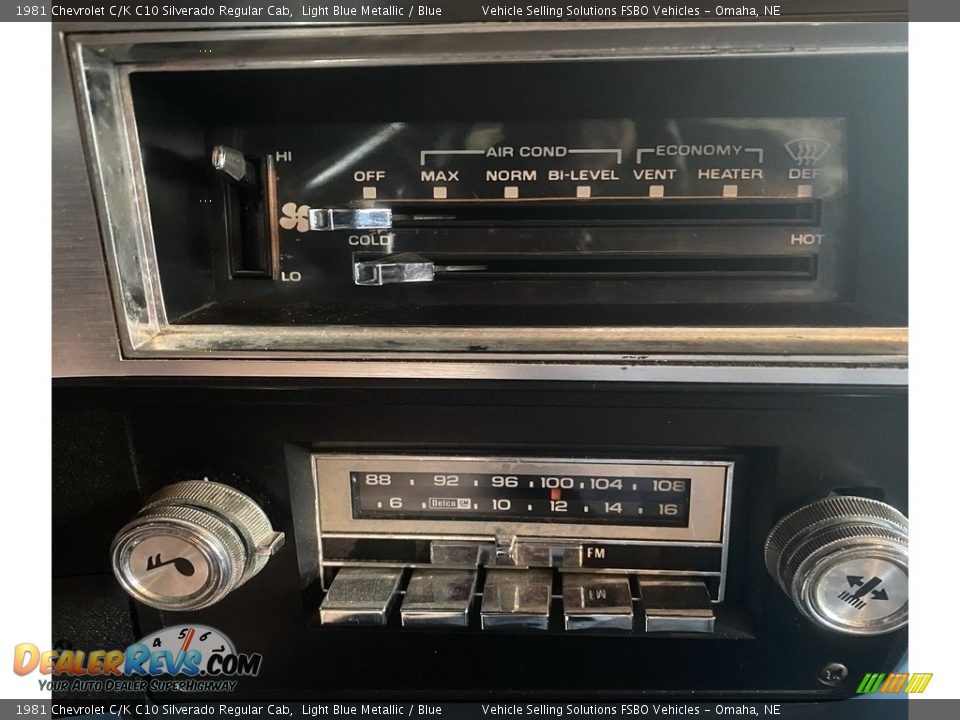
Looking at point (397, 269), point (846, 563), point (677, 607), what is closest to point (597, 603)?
point (677, 607)

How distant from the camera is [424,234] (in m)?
0.54

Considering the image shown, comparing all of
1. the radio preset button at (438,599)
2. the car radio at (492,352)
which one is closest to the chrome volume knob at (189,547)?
the car radio at (492,352)

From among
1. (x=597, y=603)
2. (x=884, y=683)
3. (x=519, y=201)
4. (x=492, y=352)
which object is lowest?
(x=884, y=683)

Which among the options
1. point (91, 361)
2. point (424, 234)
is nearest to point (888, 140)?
point (424, 234)

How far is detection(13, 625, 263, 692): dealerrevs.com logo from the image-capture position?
0.60 m

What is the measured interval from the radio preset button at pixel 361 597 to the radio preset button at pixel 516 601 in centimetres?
8

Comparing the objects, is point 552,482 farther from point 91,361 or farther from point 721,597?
point 91,361

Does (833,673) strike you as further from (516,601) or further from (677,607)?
(516,601)

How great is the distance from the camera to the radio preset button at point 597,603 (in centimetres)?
54

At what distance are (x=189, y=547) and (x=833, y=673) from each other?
0.58 metres

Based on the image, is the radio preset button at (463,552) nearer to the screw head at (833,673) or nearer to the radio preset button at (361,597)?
the radio preset button at (361,597)

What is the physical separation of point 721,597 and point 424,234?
1.40 feet

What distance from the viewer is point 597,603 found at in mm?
552

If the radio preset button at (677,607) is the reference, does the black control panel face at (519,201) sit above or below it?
above
